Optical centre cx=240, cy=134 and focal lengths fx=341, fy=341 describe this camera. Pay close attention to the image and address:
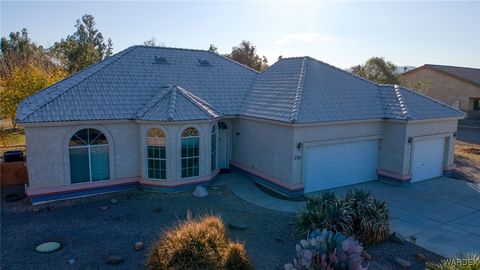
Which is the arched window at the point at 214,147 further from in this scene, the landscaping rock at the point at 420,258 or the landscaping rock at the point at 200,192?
the landscaping rock at the point at 420,258

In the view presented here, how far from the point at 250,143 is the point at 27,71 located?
21295 millimetres

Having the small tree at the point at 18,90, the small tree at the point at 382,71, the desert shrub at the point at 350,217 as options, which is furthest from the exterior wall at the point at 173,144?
the small tree at the point at 382,71

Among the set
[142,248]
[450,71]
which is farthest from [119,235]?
[450,71]

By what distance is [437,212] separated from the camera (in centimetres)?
1424

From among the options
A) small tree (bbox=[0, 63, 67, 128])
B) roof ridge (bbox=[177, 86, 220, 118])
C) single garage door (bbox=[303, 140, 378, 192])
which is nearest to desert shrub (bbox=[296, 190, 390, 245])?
single garage door (bbox=[303, 140, 378, 192])

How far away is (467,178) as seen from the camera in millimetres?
19391

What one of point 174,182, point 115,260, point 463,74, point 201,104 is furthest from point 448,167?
point 463,74

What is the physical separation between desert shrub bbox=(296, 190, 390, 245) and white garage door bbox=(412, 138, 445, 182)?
7.76 m

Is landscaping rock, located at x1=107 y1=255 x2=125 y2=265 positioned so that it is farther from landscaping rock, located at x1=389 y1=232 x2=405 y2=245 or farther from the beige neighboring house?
the beige neighboring house

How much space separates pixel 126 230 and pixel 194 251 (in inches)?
182

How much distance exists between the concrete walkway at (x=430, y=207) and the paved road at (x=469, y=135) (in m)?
17.6

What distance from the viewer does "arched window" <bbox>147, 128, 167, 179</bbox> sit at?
15969mm

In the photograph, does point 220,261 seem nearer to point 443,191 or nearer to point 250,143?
point 250,143

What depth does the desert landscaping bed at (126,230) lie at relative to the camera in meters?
10.2
